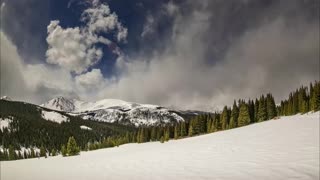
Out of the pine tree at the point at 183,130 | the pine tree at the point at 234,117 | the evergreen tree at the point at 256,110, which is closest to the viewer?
the pine tree at the point at 234,117

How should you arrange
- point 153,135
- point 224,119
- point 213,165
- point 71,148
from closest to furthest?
point 213,165 < point 71,148 < point 224,119 < point 153,135

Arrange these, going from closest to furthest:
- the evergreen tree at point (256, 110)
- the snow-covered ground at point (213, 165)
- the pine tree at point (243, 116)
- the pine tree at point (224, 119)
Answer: the snow-covered ground at point (213, 165), the pine tree at point (243, 116), the evergreen tree at point (256, 110), the pine tree at point (224, 119)

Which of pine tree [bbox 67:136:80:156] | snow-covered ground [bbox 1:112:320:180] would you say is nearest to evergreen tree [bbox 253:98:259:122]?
pine tree [bbox 67:136:80:156]

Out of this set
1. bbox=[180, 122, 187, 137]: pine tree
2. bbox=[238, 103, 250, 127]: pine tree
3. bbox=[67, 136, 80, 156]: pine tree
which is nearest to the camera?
bbox=[67, 136, 80, 156]: pine tree

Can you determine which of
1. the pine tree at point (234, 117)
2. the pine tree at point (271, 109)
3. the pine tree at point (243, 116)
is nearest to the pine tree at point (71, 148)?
the pine tree at point (234, 117)

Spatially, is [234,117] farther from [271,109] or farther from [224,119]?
[271,109]

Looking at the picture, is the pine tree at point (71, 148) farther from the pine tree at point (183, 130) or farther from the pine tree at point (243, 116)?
the pine tree at point (243, 116)

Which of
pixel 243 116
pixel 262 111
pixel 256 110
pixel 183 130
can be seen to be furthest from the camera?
pixel 183 130

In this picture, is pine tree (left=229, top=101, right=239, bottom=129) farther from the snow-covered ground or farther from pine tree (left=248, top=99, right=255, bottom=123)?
the snow-covered ground

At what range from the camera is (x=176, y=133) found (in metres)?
123

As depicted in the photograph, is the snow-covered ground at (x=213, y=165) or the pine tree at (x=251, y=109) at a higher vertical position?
the pine tree at (x=251, y=109)

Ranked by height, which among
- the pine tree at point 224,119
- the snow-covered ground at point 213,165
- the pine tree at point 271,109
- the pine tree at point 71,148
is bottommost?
the pine tree at point 71,148

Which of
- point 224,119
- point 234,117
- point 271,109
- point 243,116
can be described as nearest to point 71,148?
point 224,119

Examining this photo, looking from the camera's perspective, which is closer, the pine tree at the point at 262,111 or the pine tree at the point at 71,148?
the pine tree at the point at 71,148
